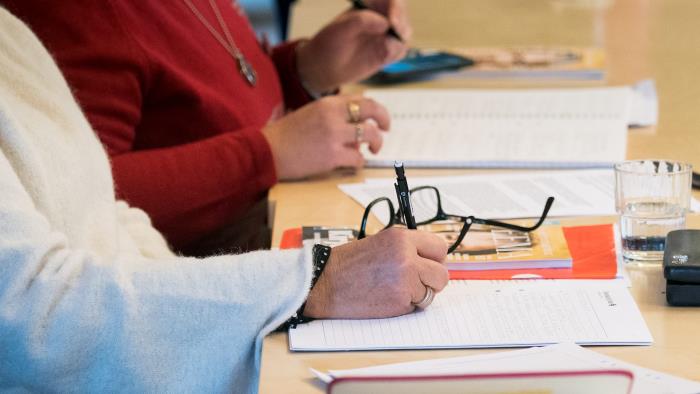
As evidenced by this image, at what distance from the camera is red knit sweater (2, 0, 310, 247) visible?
141 cm

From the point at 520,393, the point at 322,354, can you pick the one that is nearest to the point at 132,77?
the point at 322,354

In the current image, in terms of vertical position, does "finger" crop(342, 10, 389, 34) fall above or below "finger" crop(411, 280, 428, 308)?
below

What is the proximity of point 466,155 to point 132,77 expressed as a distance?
19.8 inches

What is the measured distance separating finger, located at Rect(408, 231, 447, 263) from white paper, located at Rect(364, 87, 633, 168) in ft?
1.59

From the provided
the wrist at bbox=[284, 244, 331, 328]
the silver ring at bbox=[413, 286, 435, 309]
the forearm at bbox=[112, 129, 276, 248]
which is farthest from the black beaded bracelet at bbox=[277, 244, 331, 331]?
the forearm at bbox=[112, 129, 276, 248]

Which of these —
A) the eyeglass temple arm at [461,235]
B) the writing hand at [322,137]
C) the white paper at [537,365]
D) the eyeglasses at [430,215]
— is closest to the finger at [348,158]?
the writing hand at [322,137]

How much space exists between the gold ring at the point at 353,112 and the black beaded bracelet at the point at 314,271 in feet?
1.65

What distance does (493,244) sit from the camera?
1.19 meters

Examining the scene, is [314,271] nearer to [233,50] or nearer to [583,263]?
[583,263]

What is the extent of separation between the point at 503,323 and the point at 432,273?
0.09 meters

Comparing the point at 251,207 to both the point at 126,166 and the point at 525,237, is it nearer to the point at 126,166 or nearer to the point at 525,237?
the point at 126,166

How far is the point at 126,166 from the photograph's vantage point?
4.73ft

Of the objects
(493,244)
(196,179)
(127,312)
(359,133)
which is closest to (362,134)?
(359,133)

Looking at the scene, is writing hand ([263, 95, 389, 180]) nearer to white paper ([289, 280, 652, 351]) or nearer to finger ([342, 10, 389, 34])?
finger ([342, 10, 389, 34])
